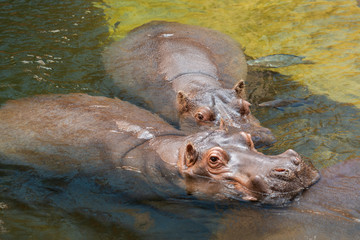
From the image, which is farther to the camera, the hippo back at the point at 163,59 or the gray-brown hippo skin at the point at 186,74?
the hippo back at the point at 163,59

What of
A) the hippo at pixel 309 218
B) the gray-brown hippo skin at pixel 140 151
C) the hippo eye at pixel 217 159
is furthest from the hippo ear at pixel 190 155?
the hippo at pixel 309 218

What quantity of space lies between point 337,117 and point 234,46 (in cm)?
301

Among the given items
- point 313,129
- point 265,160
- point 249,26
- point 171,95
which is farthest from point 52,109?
point 249,26

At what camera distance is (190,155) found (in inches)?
181

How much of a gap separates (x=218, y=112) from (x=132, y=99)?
1.70 meters

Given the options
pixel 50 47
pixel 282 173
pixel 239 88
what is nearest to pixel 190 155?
pixel 282 173

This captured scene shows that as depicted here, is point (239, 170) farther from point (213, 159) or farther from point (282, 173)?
point (282, 173)

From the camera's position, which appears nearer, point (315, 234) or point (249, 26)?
point (315, 234)

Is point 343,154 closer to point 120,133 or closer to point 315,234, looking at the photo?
point 315,234

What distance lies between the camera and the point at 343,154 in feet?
17.2

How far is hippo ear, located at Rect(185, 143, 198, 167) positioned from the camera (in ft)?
14.8

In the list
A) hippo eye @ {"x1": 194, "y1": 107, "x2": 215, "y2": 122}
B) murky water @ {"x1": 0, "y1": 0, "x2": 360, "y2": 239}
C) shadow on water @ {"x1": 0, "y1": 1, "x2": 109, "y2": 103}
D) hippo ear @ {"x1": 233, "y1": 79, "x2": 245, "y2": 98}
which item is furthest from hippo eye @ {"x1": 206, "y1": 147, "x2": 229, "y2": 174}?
shadow on water @ {"x1": 0, "y1": 1, "x2": 109, "y2": 103}

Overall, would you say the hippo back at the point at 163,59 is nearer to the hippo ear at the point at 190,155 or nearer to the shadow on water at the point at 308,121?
the shadow on water at the point at 308,121

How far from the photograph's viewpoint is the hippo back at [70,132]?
194 inches
